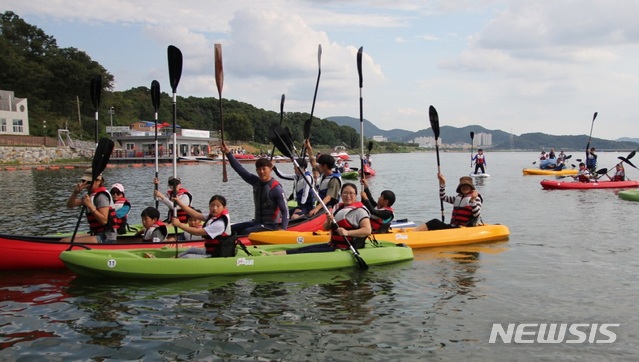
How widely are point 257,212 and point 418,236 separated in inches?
138

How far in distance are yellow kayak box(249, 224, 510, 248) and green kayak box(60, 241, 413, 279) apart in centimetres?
85

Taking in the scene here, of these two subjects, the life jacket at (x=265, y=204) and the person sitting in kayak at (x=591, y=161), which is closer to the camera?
the life jacket at (x=265, y=204)

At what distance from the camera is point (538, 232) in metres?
14.6

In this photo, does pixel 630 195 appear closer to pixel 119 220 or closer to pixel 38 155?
pixel 119 220

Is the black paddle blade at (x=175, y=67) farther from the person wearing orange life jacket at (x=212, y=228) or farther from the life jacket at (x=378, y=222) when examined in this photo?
the life jacket at (x=378, y=222)

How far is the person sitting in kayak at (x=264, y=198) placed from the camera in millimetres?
10016

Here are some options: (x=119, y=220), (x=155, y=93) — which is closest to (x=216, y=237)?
(x=119, y=220)

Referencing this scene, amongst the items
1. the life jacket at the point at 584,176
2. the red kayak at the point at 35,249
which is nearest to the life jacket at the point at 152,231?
the red kayak at the point at 35,249

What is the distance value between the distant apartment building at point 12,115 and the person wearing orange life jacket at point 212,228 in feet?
189

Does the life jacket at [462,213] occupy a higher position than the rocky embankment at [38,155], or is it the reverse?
the rocky embankment at [38,155]

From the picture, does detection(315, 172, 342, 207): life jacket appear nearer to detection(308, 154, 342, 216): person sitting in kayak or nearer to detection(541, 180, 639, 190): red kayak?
detection(308, 154, 342, 216): person sitting in kayak

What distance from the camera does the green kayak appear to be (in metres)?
8.63

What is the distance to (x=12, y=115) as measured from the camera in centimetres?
5834

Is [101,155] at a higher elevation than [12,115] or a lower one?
lower
